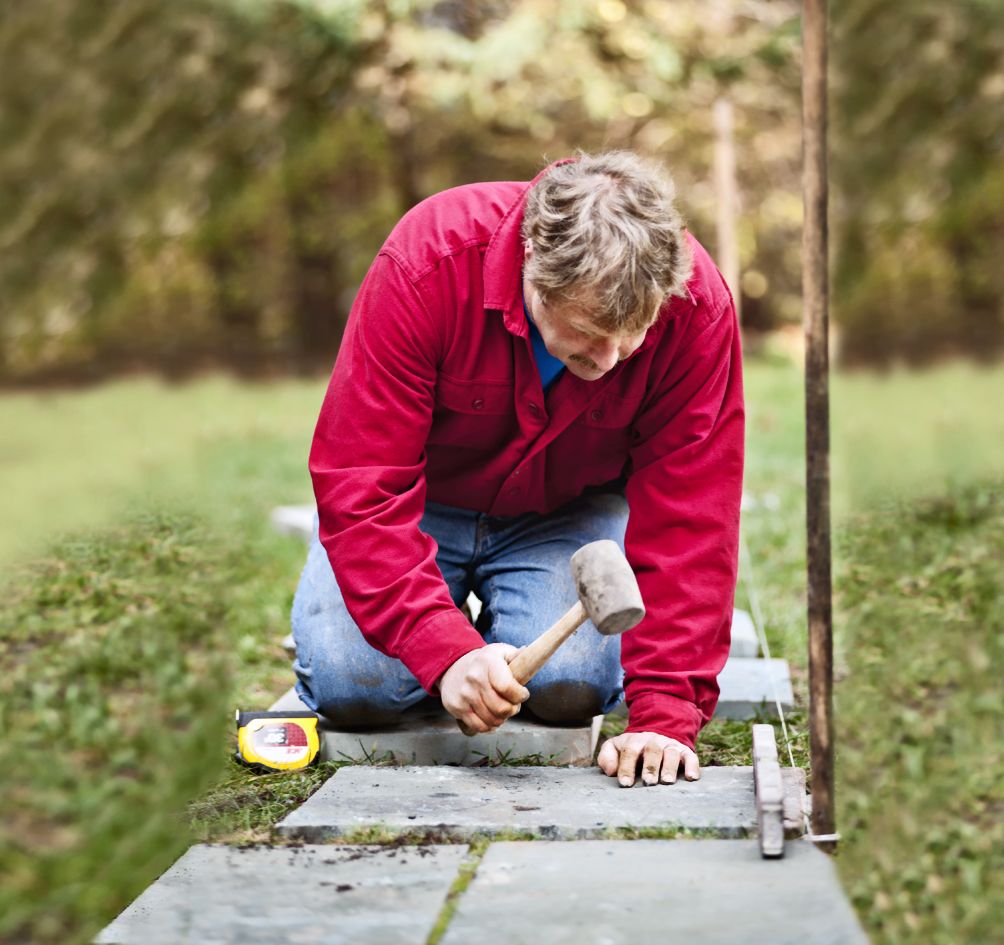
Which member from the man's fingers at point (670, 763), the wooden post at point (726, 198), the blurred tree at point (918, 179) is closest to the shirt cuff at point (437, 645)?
the man's fingers at point (670, 763)

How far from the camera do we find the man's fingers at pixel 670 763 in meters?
2.31

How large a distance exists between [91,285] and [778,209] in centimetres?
828

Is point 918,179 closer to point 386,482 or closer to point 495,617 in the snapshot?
point 495,617

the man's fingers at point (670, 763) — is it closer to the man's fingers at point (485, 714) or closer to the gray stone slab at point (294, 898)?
the man's fingers at point (485, 714)

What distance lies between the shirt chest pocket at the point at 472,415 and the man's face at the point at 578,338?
251 mm

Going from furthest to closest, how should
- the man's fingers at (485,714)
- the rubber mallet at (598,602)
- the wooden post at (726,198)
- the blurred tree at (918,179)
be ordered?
the wooden post at (726,198), the blurred tree at (918,179), the man's fingers at (485,714), the rubber mallet at (598,602)

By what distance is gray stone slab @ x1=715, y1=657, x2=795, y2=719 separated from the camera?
9.90 ft

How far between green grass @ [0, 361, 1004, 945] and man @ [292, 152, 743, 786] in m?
0.37

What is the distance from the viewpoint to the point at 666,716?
2.41 m

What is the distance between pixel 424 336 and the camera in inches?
94.0

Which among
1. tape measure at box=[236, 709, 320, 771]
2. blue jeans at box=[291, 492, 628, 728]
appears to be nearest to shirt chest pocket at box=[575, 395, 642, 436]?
blue jeans at box=[291, 492, 628, 728]

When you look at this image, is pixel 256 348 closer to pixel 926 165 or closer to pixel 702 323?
pixel 926 165

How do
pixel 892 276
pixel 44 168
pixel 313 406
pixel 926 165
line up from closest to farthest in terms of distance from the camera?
pixel 926 165 < pixel 892 276 < pixel 313 406 < pixel 44 168

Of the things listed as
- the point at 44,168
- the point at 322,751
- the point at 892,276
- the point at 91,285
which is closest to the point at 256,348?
the point at 91,285
